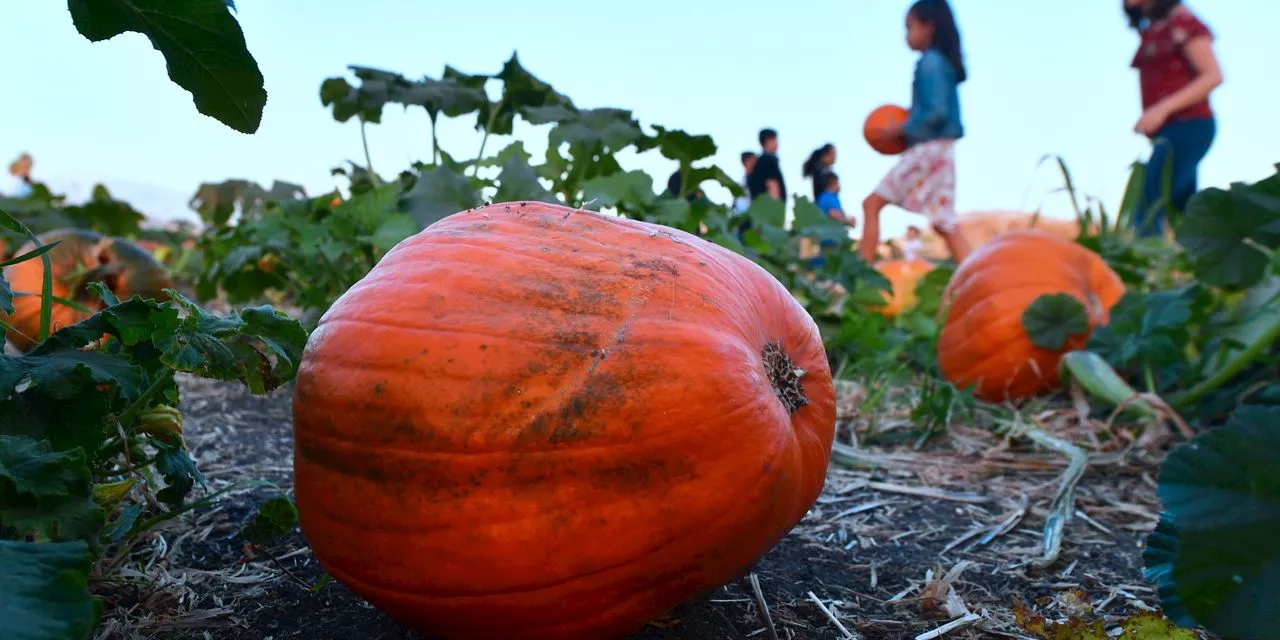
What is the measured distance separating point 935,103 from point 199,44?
527cm

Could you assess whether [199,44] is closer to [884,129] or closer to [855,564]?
[855,564]

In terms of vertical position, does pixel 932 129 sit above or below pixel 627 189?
above

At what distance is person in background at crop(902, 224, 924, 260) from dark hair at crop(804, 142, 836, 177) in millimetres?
1307

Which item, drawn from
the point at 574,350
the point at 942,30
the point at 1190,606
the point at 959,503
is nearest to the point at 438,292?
the point at 574,350

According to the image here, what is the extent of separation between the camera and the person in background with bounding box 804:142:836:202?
30.7 feet

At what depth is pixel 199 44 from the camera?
3.68 ft

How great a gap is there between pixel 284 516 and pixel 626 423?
671mm

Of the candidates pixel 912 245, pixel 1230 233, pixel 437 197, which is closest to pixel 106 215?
pixel 437 197

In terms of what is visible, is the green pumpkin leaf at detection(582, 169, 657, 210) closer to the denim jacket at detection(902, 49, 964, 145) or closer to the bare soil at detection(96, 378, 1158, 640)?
the bare soil at detection(96, 378, 1158, 640)

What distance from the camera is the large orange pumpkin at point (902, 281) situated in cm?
594

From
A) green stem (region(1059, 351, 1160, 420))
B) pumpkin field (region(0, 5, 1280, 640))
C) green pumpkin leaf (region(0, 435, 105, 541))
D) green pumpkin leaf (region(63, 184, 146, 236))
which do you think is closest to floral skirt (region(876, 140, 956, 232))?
green stem (region(1059, 351, 1160, 420))

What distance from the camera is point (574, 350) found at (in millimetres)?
1137

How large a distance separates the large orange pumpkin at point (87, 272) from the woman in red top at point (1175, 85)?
485cm

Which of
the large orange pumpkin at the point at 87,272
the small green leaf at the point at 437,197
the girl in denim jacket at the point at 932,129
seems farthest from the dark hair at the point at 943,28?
the large orange pumpkin at the point at 87,272
